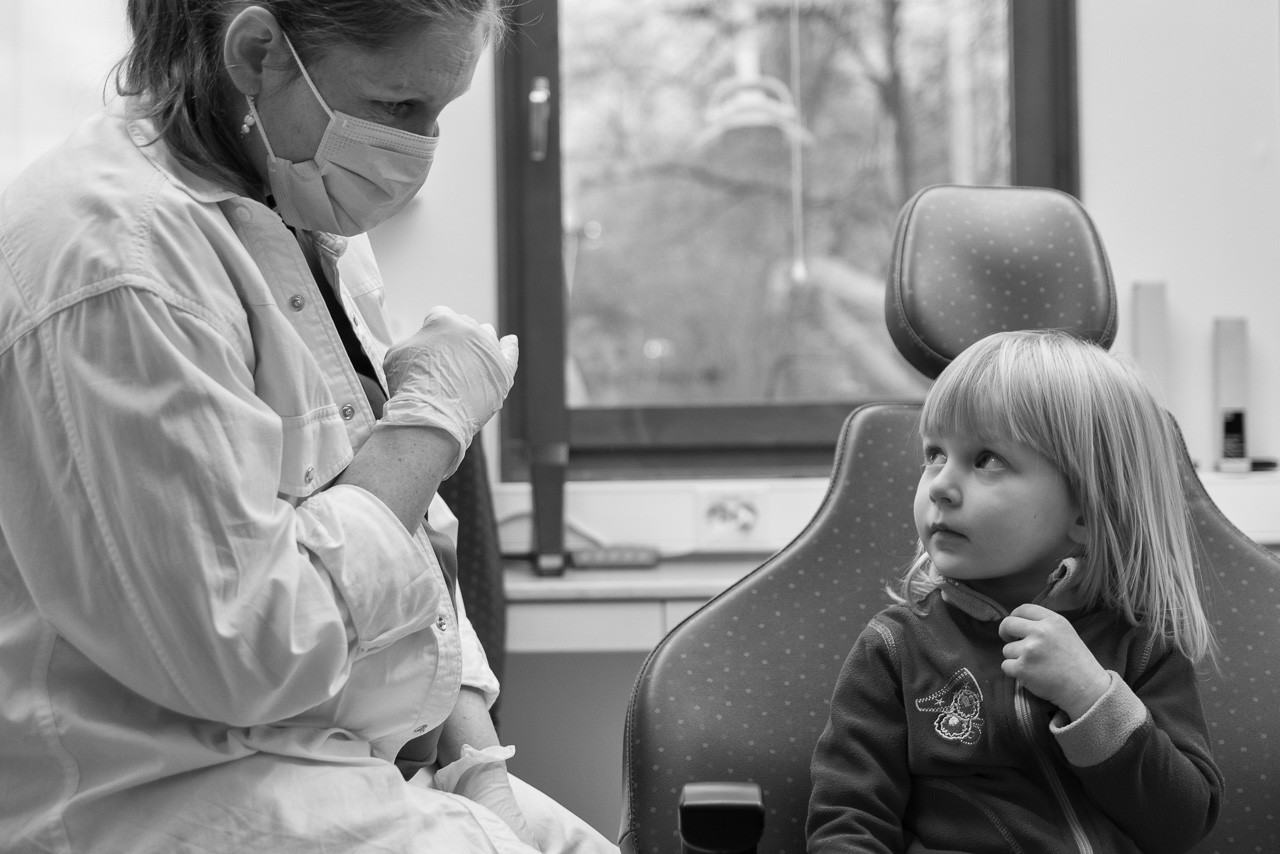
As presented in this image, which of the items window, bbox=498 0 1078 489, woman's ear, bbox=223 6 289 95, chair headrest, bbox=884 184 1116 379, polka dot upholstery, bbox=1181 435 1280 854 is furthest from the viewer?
window, bbox=498 0 1078 489

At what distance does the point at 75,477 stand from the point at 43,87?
127 cm

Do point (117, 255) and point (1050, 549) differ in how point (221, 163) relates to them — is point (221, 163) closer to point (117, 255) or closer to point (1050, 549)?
point (117, 255)

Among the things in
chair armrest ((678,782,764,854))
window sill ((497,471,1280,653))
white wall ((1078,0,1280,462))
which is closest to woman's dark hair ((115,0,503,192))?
chair armrest ((678,782,764,854))

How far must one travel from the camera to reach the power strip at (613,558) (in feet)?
7.72

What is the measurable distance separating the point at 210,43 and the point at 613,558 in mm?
1529

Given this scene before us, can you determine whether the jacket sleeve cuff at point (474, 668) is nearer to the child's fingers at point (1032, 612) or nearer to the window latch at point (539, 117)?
the child's fingers at point (1032, 612)

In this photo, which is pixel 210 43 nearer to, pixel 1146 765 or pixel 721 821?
pixel 721 821

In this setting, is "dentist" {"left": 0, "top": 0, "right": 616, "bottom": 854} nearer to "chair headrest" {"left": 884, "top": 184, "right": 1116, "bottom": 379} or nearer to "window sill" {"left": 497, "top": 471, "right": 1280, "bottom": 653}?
"chair headrest" {"left": 884, "top": 184, "right": 1116, "bottom": 379}

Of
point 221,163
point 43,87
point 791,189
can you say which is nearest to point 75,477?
point 221,163

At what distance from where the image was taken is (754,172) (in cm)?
266

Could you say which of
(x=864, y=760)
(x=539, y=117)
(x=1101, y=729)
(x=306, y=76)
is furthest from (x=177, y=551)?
(x=539, y=117)

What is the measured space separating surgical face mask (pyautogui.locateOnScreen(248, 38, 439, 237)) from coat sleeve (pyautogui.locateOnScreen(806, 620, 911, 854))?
2.10ft

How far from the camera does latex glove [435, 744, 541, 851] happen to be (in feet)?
3.71

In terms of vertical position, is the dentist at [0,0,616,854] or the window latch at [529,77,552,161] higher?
the window latch at [529,77,552,161]
